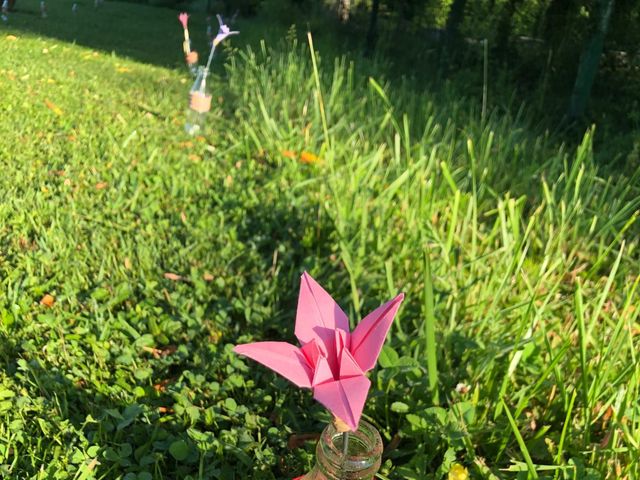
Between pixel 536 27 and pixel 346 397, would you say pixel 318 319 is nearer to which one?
pixel 346 397

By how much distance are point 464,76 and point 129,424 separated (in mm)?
6228

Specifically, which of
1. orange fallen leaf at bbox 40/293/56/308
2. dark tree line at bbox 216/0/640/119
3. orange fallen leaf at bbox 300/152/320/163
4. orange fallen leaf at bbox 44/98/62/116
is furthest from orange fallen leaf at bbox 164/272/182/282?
dark tree line at bbox 216/0/640/119

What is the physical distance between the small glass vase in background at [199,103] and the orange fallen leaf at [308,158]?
39.1 inches

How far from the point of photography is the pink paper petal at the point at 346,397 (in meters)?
0.53

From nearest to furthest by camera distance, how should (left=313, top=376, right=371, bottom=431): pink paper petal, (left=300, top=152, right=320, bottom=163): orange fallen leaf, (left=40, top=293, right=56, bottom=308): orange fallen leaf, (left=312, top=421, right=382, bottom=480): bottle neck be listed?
1. (left=313, top=376, right=371, bottom=431): pink paper petal
2. (left=312, top=421, right=382, bottom=480): bottle neck
3. (left=40, top=293, right=56, bottom=308): orange fallen leaf
4. (left=300, top=152, right=320, bottom=163): orange fallen leaf

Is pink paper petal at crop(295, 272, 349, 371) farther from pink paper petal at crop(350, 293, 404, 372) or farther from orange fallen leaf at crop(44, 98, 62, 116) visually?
orange fallen leaf at crop(44, 98, 62, 116)

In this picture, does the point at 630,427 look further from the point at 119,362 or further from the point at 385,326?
the point at 119,362

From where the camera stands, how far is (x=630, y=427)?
1.33 metres

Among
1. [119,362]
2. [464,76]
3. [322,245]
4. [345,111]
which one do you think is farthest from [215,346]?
[464,76]

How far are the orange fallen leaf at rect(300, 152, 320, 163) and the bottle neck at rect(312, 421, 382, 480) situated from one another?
2.19 m

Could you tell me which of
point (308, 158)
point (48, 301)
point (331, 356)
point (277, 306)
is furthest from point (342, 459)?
point (308, 158)

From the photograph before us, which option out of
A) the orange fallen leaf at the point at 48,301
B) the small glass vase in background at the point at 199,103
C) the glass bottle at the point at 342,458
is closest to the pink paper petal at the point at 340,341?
the glass bottle at the point at 342,458

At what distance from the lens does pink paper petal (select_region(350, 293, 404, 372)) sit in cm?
58

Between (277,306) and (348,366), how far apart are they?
4.22 feet
